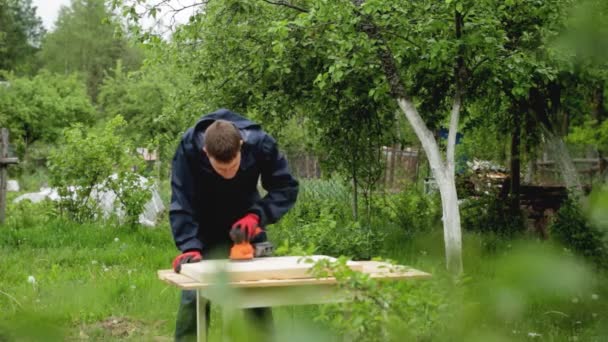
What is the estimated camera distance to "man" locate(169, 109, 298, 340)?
4.01 metres

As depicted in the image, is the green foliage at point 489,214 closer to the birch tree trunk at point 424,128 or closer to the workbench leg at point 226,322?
the birch tree trunk at point 424,128

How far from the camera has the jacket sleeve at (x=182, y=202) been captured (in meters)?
4.03

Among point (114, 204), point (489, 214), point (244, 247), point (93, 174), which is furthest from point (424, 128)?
point (93, 174)

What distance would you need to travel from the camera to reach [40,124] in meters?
25.7

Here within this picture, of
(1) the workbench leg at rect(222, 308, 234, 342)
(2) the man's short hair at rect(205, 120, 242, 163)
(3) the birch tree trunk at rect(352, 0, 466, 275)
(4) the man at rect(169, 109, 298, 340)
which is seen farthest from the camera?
(3) the birch tree trunk at rect(352, 0, 466, 275)

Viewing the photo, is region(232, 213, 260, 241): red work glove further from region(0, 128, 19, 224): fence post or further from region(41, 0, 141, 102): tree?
region(41, 0, 141, 102): tree

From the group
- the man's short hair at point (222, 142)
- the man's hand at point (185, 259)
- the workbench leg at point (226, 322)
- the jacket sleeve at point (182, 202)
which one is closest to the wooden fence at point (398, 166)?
the jacket sleeve at point (182, 202)

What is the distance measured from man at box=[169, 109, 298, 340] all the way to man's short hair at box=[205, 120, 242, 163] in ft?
0.33

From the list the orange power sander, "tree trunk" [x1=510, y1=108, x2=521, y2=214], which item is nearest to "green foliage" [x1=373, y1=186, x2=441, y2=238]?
"tree trunk" [x1=510, y1=108, x2=521, y2=214]

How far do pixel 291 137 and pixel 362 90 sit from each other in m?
13.5

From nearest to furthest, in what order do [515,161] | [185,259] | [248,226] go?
[185,259] → [248,226] → [515,161]

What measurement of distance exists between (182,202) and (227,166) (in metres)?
0.47

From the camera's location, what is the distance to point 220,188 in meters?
4.22

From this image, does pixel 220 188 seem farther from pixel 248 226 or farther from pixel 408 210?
pixel 408 210
